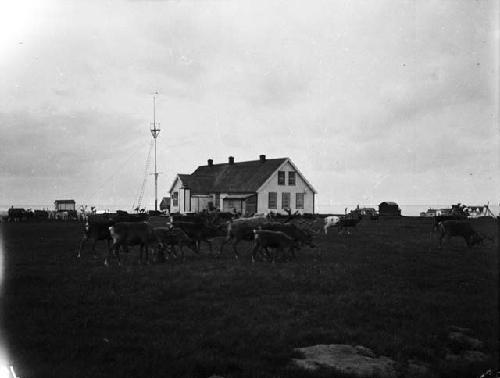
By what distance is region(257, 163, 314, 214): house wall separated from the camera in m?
50.5

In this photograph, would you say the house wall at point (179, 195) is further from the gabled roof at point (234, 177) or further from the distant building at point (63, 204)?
the distant building at point (63, 204)

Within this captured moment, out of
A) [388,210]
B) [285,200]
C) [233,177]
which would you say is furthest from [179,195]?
[388,210]

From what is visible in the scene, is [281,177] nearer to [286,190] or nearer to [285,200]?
[286,190]

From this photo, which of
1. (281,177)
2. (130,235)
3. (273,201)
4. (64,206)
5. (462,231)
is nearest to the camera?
(130,235)

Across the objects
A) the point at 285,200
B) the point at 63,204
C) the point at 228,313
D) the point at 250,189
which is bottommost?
the point at 228,313

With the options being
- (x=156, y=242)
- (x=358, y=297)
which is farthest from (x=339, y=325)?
(x=156, y=242)

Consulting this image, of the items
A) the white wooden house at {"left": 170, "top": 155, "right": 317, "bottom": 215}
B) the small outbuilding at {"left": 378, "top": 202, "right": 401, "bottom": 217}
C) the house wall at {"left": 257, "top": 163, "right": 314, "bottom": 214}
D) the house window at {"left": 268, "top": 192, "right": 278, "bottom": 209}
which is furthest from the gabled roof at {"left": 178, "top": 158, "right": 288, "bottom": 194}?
the small outbuilding at {"left": 378, "top": 202, "right": 401, "bottom": 217}

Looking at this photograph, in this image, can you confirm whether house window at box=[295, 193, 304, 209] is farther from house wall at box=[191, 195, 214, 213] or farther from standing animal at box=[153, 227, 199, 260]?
standing animal at box=[153, 227, 199, 260]

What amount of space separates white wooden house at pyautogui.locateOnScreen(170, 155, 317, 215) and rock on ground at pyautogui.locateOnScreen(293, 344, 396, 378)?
134 feet

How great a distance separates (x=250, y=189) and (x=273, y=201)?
290 centimetres

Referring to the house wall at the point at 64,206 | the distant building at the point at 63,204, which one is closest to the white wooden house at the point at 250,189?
the distant building at the point at 63,204

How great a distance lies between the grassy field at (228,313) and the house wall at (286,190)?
3482 centimetres

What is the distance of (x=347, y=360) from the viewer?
6742mm

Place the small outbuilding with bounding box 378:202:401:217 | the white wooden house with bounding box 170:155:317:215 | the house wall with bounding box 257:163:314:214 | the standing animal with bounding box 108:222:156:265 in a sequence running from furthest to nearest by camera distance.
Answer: the small outbuilding with bounding box 378:202:401:217 < the white wooden house with bounding box 170:155:317:215 < the house wall with bounding box 257:163:314:214 < the standing animal with bounding box 108:222:156:265
